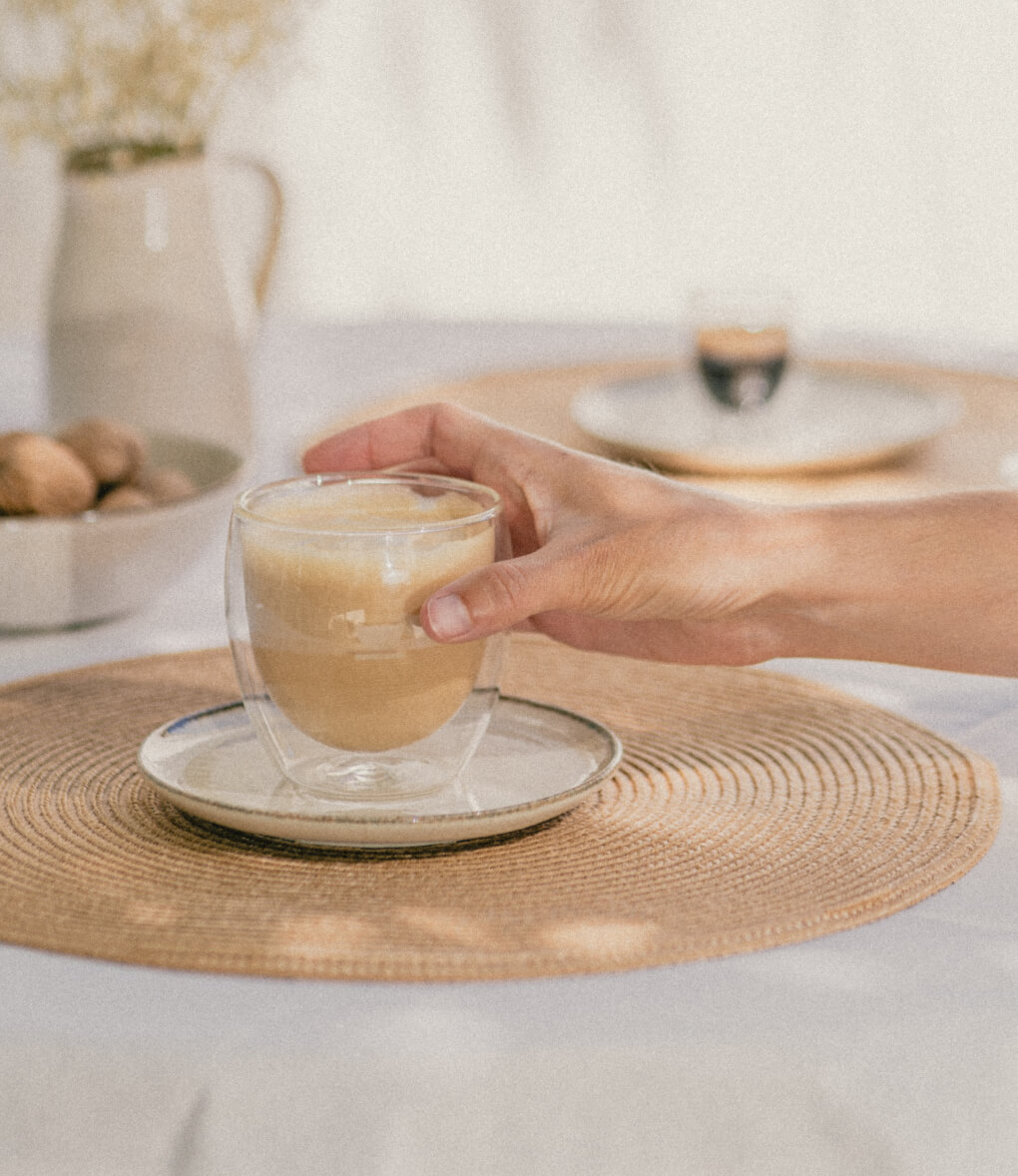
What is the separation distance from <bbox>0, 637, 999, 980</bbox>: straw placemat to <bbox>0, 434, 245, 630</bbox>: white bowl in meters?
0.15

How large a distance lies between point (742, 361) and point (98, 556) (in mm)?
692

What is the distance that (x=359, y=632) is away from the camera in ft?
2.64

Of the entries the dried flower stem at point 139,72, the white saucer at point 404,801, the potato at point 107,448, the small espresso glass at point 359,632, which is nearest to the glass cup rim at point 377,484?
the small espresso glass at point 359,632

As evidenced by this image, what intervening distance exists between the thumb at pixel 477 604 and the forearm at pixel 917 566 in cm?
19

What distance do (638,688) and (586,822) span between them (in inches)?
8.6

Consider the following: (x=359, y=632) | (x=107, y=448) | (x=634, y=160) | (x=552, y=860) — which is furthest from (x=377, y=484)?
(x=634, y=160)

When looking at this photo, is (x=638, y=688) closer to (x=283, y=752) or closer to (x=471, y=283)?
(x=283, y=752)

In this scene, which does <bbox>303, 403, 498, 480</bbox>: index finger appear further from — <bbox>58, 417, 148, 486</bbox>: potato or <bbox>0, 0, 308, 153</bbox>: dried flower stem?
<bbox>0, 0, 308, 153</bbox>: dried flower stem

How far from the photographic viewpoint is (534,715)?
92cm

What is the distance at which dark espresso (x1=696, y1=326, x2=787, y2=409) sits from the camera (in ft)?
5.11

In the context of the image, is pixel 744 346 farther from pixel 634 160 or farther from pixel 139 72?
pixel 634 160

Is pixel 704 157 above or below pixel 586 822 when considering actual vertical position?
above

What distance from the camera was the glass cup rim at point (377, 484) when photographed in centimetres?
79

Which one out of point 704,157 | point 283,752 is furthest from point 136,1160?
point 704,157
